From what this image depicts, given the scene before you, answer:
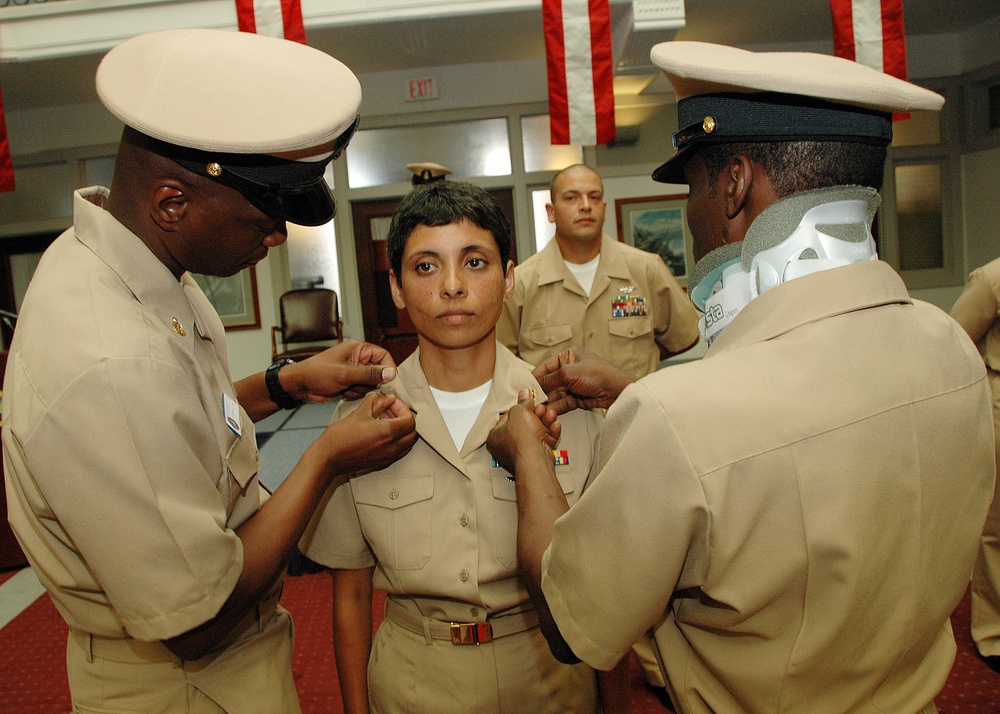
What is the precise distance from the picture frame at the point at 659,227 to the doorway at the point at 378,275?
1.18 m

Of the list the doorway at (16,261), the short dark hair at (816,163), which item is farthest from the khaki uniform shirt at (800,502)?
the doorway at (16,261)

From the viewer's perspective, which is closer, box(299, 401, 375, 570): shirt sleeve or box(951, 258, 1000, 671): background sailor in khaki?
box(299, 401, 375, 570): shirt sleeve

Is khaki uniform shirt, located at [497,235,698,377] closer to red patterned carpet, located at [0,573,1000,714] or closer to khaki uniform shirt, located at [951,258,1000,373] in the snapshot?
khaki uniform shirt, located at [951,258,1000,373]

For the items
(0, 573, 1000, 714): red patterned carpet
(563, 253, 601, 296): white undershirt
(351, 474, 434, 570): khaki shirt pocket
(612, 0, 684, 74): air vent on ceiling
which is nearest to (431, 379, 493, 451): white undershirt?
(351, 474, 434, 570): khaki shirt pocket

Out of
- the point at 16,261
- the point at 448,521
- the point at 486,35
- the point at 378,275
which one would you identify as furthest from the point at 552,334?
the point at 16,261

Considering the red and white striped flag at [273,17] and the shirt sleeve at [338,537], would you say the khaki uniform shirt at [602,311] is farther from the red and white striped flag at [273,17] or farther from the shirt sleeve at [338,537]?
the red and white striped flag at [273,17]

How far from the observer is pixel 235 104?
936 millimetres

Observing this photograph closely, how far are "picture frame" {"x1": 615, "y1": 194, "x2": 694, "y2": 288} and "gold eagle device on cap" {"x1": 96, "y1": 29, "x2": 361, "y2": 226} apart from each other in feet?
20.0

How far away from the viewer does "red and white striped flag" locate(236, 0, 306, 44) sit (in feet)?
12.8

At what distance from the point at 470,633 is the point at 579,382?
0.55 m

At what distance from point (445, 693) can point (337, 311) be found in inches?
223

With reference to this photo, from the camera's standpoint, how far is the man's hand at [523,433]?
1.13m

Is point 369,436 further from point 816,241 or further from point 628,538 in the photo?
point 816,241

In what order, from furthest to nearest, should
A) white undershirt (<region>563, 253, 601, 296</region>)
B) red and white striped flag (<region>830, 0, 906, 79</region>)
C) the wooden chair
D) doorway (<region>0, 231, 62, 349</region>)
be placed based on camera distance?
1. doorway (<region>0, 231, 62, 349</region>)
2. the wooden chair
3. red and white striped flag (<region>830, 0, 906, 79</region>)
4. white undershirt (<region>563, 253, 601, 296</region>)
